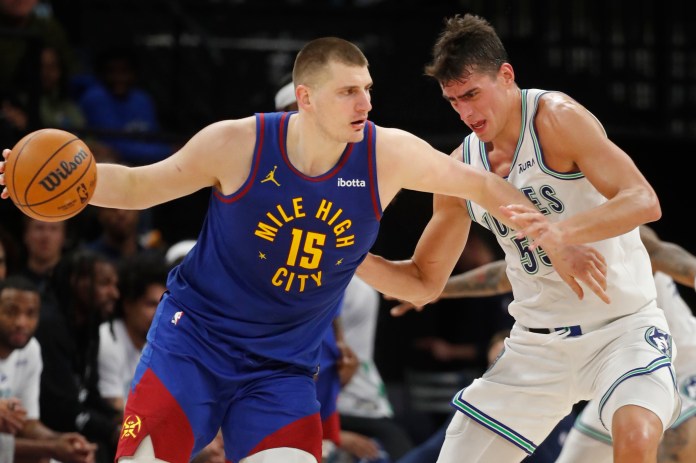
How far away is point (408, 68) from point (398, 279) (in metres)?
5.74

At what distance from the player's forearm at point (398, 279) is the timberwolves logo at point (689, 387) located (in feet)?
5.49

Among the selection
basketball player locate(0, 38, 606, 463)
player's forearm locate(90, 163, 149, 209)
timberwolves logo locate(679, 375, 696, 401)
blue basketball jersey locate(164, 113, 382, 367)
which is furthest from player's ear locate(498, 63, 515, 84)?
timberwolves logo locate(679, 375, 696, 401)

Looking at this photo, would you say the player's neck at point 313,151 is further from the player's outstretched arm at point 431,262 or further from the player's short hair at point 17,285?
the player's short hair at point 17,285

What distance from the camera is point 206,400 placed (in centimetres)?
471

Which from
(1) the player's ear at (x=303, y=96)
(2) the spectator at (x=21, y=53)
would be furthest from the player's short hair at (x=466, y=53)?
(2) the spectator at (x=21, y=53)

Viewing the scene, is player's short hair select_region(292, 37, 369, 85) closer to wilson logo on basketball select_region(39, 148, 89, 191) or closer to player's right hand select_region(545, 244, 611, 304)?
wilson logo on basketball select_region(39, 148, 89, 191)

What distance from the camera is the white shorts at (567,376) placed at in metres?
4.75

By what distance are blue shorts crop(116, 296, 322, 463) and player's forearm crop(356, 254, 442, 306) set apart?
0.70 meters

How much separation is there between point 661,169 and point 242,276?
6972 mm

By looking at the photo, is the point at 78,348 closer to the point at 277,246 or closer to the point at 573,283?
the point at 277,246

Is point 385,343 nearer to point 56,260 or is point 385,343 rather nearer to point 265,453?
point 56,260

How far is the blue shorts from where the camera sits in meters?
4.63

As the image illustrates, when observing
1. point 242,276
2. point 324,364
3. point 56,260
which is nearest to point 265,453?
point 242,276

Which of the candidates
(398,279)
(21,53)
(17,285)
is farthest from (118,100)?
(398,279)
